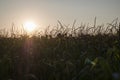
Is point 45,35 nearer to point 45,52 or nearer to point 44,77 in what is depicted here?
point 45,52

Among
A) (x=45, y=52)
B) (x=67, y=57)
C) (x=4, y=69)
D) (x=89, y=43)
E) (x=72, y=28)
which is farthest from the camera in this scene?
(x=72, y=28)

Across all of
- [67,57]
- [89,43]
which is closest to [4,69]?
[67,57]

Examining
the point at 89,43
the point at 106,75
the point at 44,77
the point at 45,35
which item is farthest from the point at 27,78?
the point at 45,35

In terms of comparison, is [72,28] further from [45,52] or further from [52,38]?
[45,52]

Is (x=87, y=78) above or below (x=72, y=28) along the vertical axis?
below

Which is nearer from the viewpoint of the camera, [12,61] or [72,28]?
[12,61]

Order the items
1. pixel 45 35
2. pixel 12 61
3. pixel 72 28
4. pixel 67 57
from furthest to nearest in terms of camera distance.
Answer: pixel 45 35
pixel 72 28
pixel 67 57
pixel 12 61

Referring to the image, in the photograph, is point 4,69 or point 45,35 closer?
point 4,69

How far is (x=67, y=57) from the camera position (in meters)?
4.87

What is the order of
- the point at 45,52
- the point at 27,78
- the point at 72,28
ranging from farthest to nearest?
the point at 72,28 → the point at 45,52 → the point at 27,78

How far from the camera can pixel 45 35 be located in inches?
338

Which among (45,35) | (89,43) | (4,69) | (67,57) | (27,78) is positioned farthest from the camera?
(45,35)

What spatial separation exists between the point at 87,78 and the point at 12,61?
5.71 feet

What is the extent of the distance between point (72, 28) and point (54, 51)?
2.04m
